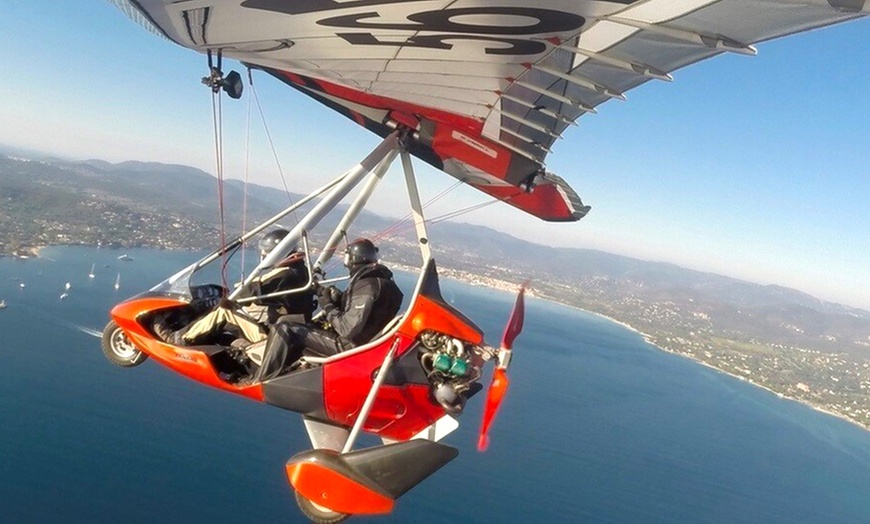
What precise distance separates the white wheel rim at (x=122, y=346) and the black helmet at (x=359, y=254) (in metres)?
3.81

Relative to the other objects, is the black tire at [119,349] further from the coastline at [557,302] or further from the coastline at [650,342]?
the coastline at [650,342]

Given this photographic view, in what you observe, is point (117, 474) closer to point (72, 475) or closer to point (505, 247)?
point (72, 475)

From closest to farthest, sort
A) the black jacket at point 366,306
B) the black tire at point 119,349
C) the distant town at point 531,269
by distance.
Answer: the black jacket at point 366,306 → the black tire at point 119,349 → the distant town at point 531,269

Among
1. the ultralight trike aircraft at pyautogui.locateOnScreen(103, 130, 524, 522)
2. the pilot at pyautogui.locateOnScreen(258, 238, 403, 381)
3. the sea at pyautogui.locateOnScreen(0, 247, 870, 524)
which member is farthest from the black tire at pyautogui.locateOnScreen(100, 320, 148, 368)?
the sea at pyautogui.locateOnScreen(0, 247, 870, 524)

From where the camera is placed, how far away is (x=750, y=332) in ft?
513

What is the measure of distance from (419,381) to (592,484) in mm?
42357

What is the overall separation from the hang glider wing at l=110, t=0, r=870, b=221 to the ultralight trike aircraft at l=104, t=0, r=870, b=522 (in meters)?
0.02

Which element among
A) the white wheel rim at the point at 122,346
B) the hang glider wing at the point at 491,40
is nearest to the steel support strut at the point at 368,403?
the hang glider wing at the point at 491,40

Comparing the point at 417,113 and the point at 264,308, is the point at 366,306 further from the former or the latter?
the point at 417,113

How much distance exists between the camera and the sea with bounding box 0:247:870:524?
30797 millimetres

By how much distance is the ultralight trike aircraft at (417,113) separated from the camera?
2793 millimetres

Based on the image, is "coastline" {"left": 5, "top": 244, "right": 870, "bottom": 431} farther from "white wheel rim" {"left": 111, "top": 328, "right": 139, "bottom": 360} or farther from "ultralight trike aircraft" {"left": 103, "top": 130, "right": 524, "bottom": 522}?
"ultralight trike aircraft" {"left": 103, "top": 130, "right": 524, "bottom": 522}

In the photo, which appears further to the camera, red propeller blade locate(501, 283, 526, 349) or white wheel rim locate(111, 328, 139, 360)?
white wheel rim locate(111, 328, 139, 360)

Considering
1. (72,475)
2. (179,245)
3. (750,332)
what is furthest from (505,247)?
(72,475)
